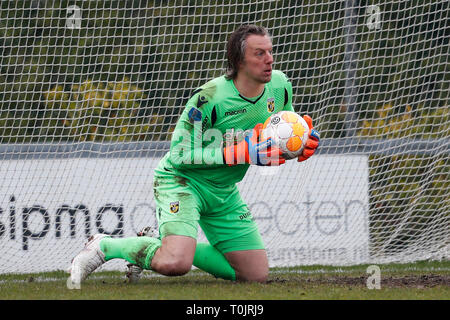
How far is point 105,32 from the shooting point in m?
7.45

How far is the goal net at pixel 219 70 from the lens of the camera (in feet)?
23.4

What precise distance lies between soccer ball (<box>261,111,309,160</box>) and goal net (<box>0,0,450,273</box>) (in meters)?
2.39

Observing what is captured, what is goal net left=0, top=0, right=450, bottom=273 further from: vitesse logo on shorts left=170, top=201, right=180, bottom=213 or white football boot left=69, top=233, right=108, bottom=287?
vitesse logo on shorts left=170, top=201, right=180, bottom=213

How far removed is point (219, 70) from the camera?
25.4 ft

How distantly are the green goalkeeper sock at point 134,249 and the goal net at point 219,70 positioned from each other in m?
1.86

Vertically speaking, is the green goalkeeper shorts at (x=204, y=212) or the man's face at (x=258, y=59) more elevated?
the man's face at (x=258, y=59)

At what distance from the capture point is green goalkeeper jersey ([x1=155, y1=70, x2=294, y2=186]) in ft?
16.4

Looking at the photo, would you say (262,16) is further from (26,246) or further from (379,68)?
(26,246)

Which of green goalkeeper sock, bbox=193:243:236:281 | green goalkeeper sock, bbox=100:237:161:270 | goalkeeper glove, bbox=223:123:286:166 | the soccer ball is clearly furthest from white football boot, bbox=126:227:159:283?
the soccer ball

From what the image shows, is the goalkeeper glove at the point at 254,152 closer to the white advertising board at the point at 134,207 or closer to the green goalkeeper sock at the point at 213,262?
the green goalkeeper sock at the point at 213,262

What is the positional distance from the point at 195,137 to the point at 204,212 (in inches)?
22.8

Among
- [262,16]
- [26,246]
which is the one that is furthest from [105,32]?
[26,246]

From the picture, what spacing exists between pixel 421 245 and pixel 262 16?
2.64m

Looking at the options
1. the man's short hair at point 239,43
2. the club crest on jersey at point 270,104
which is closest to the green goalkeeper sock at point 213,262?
the club crest on jersey at point 270,104
